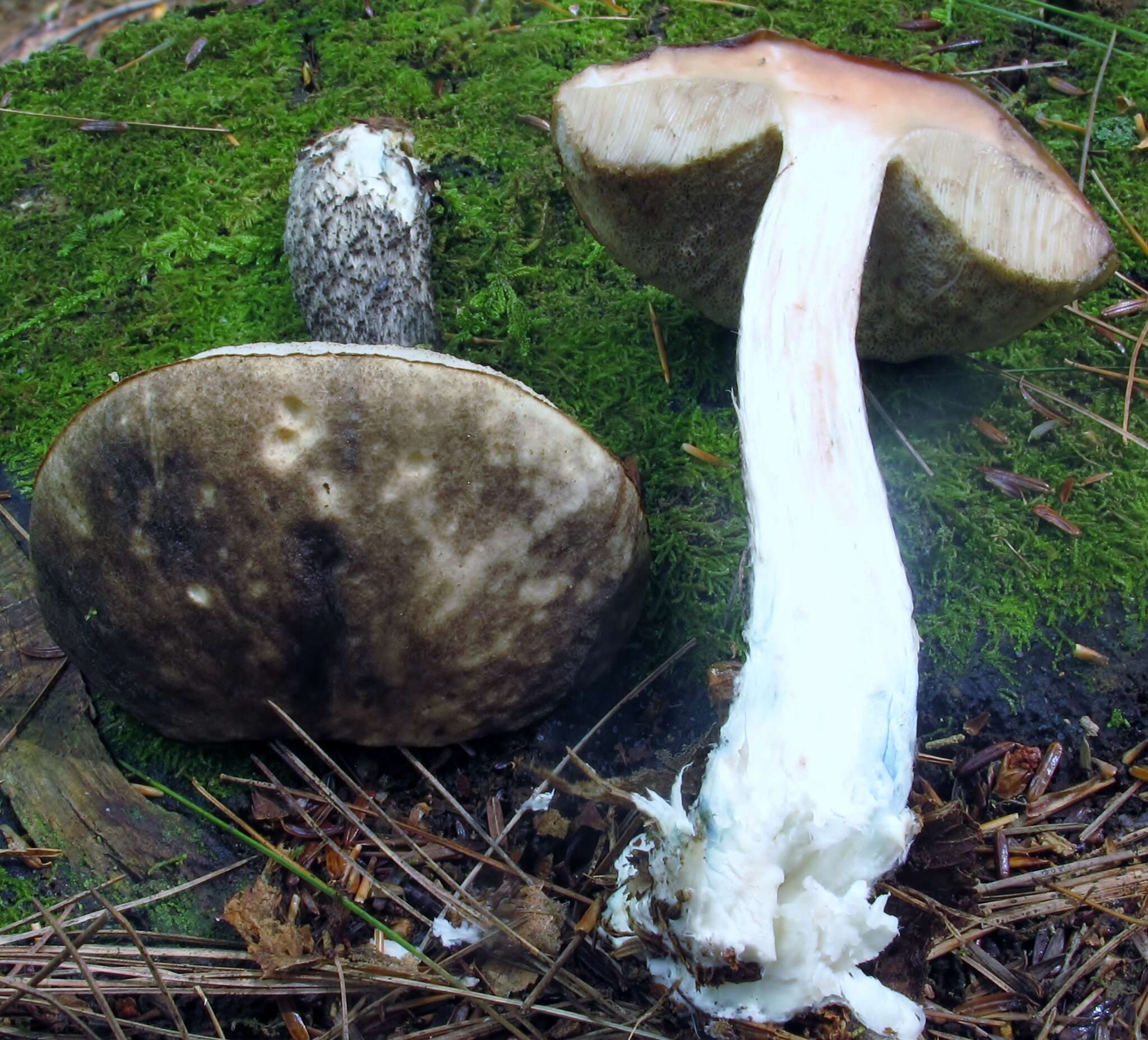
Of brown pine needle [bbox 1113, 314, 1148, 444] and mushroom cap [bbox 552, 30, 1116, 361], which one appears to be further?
brown pine needle [bbox 1113, 314, 1148, 444]

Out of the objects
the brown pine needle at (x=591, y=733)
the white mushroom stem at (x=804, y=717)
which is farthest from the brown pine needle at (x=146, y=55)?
the brown pine needle at (x=591, y=733)

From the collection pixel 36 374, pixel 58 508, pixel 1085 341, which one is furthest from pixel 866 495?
pixel 36 374

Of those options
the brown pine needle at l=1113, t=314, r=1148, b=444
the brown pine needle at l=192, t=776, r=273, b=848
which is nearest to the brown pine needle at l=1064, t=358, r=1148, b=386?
the brown pine needle at l=1113, t=314, r=1148, b=444

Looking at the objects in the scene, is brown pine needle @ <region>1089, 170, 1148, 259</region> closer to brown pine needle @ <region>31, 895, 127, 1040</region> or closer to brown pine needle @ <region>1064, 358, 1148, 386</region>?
brown pine needle @ <region>1064, 358, 1148, 386</region>

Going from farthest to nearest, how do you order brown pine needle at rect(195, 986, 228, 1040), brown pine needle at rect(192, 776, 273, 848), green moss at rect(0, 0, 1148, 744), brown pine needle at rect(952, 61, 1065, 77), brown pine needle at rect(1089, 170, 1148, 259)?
brown pine needle at rect(952, 61, 1065, 77)
brown pine needle at rect(1089, 170, 1148, 259)
green moss at rect(0, 0, 1148, 744)
brown pine needle at rect(192, 776, 273, 848)
brown pine needle at rect(195, 986, 228, 1040)

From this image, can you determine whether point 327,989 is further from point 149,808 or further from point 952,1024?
point 952,1024

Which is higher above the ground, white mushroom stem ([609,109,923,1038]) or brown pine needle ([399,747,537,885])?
white mushroom stem ([609,109,923,1038])

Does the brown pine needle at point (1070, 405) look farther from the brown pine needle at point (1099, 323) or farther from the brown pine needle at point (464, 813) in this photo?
the brown pine needle at point (464, 813)

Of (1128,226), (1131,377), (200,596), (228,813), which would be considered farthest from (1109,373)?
(228,813)
